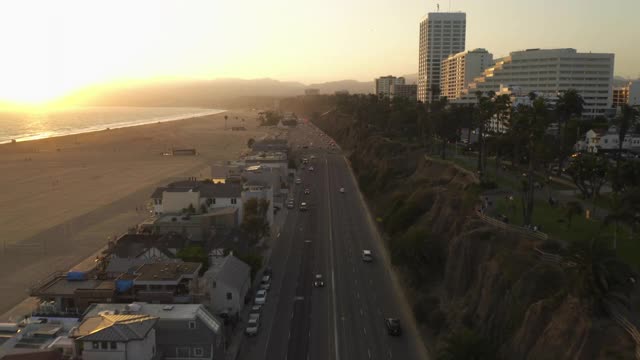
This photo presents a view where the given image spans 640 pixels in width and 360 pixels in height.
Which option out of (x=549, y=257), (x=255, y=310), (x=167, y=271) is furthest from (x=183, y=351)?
(x=549, y=257)

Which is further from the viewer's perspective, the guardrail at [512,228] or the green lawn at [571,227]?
the guardrail at [512,228]

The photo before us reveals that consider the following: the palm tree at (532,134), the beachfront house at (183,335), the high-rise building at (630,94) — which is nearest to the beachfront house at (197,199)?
the beachfront house at (183,335)

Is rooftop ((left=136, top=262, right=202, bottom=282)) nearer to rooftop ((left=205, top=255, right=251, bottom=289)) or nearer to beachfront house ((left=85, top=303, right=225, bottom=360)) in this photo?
rooftop ((left=205, top=255, right=251, bottom=289))

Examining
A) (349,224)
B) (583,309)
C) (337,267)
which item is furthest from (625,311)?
(349,224)

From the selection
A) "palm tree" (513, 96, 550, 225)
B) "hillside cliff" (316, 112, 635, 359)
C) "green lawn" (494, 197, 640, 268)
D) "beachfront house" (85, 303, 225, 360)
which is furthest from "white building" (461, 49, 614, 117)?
"beachfront house" (85, 303, 225, 360)

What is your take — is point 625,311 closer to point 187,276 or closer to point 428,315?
point 428,315

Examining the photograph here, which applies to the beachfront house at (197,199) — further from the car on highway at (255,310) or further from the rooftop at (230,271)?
the car on highway at (255,310)

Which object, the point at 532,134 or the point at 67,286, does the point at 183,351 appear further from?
the point at 532,134
